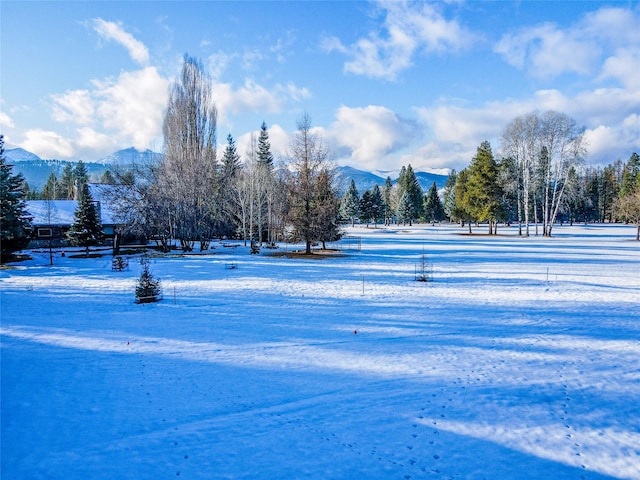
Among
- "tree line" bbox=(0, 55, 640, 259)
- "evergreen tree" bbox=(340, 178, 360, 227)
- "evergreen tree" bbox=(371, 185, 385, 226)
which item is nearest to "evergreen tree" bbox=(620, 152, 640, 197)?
"tree line" bbox=(0, 55, 640, 259)

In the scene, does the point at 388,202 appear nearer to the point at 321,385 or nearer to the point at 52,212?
the point at 52,212

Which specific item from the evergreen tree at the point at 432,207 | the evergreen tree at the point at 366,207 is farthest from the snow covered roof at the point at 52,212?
the evergreen tree at the point at 432,207

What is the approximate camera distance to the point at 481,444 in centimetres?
511

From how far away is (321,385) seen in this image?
22.2ft

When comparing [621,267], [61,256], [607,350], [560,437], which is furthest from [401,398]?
[61,256]

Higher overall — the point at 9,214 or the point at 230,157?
the point at 230,157

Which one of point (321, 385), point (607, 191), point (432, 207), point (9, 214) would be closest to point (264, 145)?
point (9, 214)

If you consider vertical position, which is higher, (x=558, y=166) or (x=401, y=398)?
(x=558, y=166)

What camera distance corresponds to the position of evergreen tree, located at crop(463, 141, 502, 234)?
49688 mm

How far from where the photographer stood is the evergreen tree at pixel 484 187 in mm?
49688

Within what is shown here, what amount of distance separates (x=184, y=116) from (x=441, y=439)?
40445 millimetres

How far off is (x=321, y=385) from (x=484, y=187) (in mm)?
49641

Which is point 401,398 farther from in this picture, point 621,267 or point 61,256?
point 61,256

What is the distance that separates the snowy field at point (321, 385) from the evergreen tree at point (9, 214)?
1184cm
